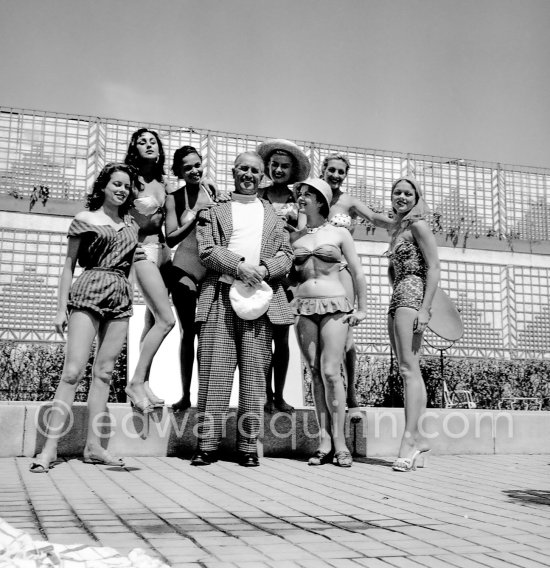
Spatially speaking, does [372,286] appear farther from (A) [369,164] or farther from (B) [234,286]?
(B) [234,286]

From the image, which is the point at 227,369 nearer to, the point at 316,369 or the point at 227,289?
the point at 227,289

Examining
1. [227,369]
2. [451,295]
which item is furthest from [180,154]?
[451,295]

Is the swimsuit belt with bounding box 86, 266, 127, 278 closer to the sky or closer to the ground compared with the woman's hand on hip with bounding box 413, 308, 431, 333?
closer to the sky

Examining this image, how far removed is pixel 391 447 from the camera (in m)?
6.00

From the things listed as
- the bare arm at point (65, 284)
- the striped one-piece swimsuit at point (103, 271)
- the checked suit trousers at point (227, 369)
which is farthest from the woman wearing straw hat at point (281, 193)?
the bare arm at point (65, 284)

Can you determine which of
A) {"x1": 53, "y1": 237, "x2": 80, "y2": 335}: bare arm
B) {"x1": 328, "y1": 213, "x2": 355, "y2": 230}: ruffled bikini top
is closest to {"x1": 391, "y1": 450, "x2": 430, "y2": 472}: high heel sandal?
{"x1": 328, "y1": 213, "x2": 355, "y2": 230}: ruffled bikini top

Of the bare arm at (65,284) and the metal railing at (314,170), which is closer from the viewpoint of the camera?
the bare arm at (65,284)

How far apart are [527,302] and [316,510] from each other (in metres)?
18.5

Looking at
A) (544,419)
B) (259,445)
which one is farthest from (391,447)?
(544,419)

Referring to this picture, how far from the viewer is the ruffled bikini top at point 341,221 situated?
5520 mm

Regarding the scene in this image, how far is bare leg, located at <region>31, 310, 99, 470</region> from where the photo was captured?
4605 millimetres

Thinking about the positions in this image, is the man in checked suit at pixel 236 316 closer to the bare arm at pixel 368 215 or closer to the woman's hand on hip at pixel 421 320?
the woman's hand on hip at pixel 421 320

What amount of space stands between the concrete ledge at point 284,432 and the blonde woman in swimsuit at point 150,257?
8.0 inches

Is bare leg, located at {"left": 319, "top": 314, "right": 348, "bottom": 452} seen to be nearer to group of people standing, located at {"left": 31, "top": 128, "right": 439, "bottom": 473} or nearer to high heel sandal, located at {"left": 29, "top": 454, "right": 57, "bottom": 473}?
group of people standing, located at {"left": 31, "top": 128, "right": 439, "bottom": 473}
